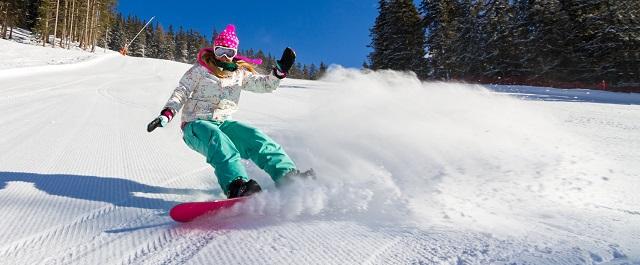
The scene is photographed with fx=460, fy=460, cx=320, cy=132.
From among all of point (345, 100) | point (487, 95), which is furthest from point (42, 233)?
point (487, 95)

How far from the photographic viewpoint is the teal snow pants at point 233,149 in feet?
9.40

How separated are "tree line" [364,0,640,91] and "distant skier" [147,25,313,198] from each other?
2280 centimetres

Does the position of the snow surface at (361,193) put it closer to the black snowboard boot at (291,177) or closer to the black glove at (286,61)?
the black snowboard boot at (291,177)

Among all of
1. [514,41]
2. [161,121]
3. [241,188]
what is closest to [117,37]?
[514,41]

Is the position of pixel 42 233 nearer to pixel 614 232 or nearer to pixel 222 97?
pixel 222 97

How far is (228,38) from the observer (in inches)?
150

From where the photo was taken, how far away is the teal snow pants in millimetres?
2865

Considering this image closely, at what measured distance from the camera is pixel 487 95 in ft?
19.4

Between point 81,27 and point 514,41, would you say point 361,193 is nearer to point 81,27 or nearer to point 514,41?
point 514,41

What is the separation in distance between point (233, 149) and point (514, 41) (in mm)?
29790

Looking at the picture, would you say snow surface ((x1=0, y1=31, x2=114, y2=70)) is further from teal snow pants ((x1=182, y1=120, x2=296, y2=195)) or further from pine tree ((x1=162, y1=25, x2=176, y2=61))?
pine tree ((x1=162, y1=25, x2=176, y2=61))

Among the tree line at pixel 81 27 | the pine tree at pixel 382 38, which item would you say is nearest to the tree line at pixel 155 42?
the tree line at pixel 81 27

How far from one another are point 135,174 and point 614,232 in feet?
10.8

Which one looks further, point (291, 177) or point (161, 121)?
point (161, 121)
